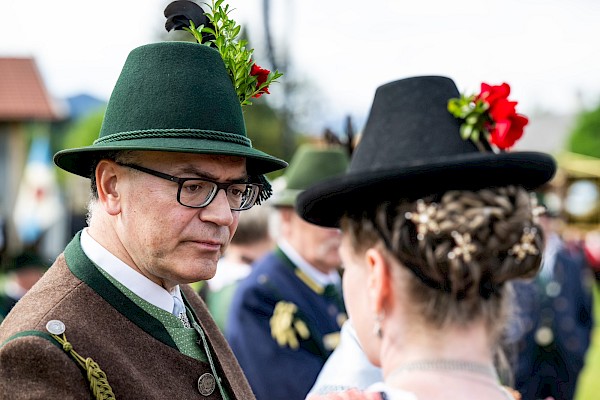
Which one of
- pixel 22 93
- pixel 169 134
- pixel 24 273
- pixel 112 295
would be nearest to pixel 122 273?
pixel 112 295

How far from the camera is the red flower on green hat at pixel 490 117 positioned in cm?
180

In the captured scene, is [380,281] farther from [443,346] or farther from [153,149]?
[153,149]

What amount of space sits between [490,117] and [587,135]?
38.2 m

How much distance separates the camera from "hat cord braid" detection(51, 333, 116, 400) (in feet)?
6.35

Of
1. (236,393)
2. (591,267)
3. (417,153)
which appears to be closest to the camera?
(417,153)

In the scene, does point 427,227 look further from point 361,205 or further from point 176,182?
point 176,182

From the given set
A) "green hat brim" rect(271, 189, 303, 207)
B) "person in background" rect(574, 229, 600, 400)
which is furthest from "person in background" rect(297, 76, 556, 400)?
"person in background" rect(574, 229, 600, 400)

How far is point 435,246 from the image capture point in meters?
1.61

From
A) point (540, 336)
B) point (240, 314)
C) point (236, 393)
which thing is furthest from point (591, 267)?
point (236, 393)

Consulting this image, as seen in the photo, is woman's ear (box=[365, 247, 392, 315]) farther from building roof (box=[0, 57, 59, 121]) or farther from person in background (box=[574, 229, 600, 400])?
building roof (box=[0, 57, 59, 121])

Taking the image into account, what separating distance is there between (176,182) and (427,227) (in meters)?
0.92

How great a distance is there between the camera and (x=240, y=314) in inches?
177

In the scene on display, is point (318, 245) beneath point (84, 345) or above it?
beneath

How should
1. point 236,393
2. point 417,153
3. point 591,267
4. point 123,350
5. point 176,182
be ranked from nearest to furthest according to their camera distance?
point 417,153 → point 123,350 → point 176,182 → point 236,393 → point 591,267
